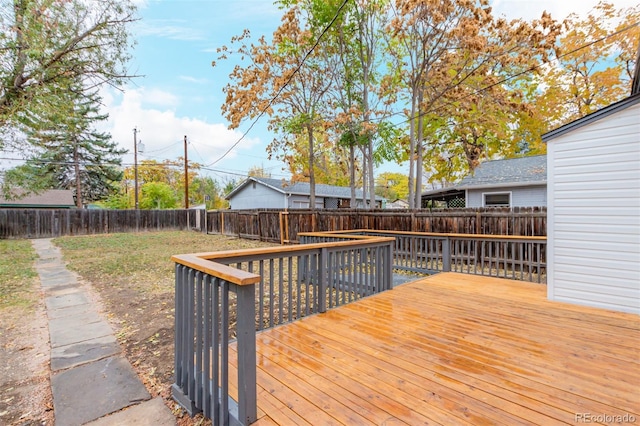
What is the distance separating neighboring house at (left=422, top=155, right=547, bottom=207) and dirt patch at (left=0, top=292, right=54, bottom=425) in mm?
11813

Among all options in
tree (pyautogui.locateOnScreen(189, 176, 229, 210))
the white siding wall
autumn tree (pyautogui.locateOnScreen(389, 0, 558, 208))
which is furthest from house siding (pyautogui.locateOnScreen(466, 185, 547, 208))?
tree (pyautogui.locateOnScreen(189, 176, 229, 210))

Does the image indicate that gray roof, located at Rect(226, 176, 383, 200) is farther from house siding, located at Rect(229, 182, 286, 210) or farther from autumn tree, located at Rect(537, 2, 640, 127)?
autumn tree, located at Rect(537, 2, 640, 127)

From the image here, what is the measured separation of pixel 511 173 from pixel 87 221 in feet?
60.9

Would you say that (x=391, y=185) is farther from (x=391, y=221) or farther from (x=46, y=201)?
(x=46, y=201)

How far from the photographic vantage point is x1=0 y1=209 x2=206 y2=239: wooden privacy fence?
501 inches

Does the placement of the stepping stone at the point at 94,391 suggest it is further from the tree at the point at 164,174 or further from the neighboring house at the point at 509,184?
the tree at the point at 164,174

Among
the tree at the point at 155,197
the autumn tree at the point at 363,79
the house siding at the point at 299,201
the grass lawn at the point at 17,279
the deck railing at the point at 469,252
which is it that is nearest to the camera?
the grass lawn at the point at 17,279

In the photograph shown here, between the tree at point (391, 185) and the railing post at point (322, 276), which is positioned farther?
the tree at point (391, 185)

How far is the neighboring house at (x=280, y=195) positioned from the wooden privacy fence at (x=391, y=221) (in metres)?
4.61

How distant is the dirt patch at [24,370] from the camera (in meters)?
1.93

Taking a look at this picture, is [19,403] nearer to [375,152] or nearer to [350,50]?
[375,152]

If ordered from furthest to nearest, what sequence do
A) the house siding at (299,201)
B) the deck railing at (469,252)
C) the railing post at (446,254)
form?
1. the house siding at (299,201)
2. the railing post at (446,254)
3. the deck railing at (469,252)

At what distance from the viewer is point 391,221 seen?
324 inches

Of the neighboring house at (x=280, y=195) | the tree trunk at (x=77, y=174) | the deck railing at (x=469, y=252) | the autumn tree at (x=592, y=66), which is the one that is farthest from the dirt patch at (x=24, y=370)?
the tree trunk at (x=77, y=174)
